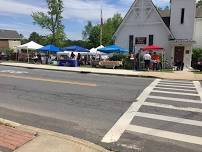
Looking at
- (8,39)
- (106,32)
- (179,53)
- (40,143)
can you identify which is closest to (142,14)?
(179,53)

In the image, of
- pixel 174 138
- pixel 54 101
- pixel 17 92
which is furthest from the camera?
pixel 17 92

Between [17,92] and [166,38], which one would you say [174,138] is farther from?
[166,38]

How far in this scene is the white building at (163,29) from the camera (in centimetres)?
3397

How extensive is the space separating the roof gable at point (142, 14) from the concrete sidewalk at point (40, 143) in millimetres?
30204

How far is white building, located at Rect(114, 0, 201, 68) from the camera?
111ft

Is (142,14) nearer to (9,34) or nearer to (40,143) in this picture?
(40,143)

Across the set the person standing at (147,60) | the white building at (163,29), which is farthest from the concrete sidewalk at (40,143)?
the white building at (163,29)

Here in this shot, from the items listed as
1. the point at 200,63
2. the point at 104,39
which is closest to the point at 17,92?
the point at 200,63

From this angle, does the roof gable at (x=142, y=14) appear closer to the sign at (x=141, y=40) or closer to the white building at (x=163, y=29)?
the white building at (x=163, y=29)

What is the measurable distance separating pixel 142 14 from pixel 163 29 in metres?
3.33

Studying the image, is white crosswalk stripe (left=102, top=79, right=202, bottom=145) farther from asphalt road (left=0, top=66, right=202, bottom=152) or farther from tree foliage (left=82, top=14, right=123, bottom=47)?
tree foliage (left=82, top=14, right=123, bottom=47)

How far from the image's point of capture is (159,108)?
9.70m

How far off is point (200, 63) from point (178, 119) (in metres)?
19.8

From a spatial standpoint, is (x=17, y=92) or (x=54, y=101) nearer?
(x=54, y=101)
